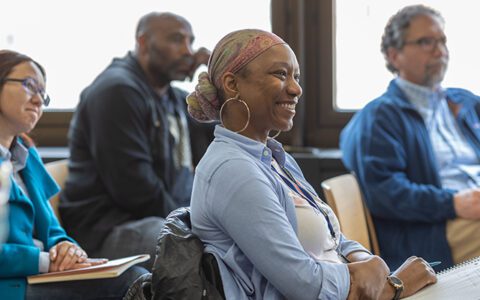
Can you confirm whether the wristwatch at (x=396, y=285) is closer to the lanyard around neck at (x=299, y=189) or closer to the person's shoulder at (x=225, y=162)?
the lanyard around neck at (x=299, y=189)

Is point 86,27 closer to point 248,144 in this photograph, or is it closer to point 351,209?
point 351,209

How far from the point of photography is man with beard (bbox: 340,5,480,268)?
2867mm

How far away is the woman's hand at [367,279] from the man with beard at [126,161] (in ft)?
4.62

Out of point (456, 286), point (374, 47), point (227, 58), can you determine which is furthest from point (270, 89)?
point (374, 47)

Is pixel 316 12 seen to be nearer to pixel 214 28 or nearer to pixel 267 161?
pixel 214 28

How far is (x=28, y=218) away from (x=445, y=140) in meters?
1.67

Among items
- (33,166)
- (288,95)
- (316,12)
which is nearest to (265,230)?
(288,95)

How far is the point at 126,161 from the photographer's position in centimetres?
312

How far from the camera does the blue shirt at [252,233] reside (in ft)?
5.28

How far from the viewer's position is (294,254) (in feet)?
5.31

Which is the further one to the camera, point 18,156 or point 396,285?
point 18,156

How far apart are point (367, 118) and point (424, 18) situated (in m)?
0.49

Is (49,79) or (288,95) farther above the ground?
(288,95)

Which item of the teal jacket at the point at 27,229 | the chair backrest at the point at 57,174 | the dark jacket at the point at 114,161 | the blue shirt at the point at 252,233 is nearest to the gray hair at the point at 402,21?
the dark jacket at the point at 114,161
